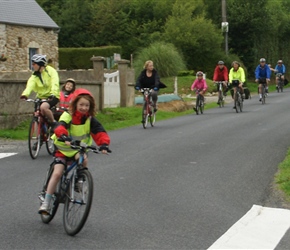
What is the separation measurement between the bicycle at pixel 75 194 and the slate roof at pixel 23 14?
26020mm

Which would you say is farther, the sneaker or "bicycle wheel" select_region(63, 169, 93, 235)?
the sneaker

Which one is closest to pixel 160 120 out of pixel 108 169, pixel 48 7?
pixel 108 169

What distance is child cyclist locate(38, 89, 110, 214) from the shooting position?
744 centimetres

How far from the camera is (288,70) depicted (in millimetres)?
58156

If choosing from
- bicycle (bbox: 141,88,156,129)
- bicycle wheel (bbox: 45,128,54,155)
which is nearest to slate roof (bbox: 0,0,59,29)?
bicycle (bbox: 141,88,156,129)

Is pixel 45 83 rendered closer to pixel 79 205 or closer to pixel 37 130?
pixel 37 130

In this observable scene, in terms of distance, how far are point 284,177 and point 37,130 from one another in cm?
457

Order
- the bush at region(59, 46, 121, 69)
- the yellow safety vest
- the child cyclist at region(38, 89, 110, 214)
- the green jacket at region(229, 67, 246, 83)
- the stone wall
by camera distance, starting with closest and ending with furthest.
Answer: the child cyclist at region(38, 89, 110, 214) → the yellow safety vest → the green jacket at region(229, 67, 246, 83) → the stone wall → the bush at region(59, 46, 121, 69)

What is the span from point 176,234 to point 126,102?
18.1 m

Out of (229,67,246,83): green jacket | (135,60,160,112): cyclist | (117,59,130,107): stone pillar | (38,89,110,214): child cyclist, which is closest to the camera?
(38,89,110,214): child cyclist

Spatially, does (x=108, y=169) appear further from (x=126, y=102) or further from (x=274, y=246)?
(x=126, y=102)

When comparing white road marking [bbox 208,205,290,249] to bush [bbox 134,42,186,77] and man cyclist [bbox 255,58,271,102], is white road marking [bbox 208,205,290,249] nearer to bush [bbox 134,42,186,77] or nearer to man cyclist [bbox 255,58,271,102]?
man cyclist [bbox 255,58,271,102]

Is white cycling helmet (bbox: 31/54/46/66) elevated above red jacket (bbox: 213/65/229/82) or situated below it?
above

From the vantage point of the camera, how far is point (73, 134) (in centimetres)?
762
